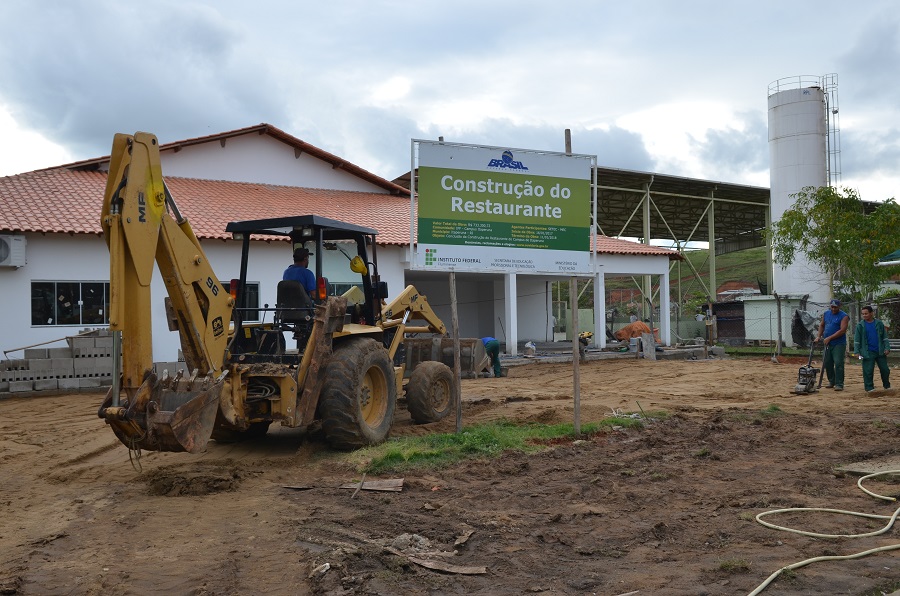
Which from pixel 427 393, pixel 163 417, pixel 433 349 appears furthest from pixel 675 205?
pixel 163 417

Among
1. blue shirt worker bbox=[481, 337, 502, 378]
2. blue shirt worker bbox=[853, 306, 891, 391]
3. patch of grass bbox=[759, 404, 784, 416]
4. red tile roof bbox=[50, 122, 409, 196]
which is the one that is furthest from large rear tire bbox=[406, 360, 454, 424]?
red tile roof bbox=[50, 122, 409, 196]

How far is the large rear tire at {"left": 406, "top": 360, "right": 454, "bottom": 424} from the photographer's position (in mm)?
10812

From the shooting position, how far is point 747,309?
106 ft

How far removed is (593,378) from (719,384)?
3.06 metres

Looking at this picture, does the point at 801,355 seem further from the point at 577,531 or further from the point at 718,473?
the point at 577,531

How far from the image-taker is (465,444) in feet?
29.8

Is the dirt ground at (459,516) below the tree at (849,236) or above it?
below

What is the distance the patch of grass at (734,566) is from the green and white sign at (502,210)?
18.7 ft

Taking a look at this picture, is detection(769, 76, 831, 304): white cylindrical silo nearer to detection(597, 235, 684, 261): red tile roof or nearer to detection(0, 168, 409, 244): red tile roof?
detection(597, 235, 684, 261): red tile roof

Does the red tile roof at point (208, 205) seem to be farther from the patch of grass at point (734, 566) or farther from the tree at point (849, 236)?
the patch of grass at point (734, 566)

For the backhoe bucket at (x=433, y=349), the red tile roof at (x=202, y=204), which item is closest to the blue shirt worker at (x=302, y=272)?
the backhoe bucket at (x=433, y=349)

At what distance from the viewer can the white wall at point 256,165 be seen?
84.5ft

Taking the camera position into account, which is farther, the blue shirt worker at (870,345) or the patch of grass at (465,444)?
the blue shirt worker at (870,345)

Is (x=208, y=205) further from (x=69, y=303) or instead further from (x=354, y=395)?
(x=354, y=395)
